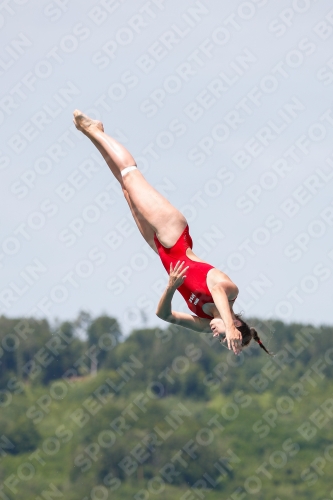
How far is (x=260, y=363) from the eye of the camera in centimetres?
9481

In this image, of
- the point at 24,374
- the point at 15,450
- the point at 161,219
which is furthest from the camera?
the point at 24,374

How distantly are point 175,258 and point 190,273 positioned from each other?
42 centimetres

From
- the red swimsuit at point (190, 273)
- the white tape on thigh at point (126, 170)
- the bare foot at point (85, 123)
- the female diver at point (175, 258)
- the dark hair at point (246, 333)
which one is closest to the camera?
the female diver at point (175, 258)

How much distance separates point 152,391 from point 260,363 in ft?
30.9

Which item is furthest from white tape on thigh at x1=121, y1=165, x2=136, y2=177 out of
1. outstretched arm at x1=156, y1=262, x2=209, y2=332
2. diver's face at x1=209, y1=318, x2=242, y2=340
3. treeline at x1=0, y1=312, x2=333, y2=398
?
treeline at x1=0, y1=312, x2=333, y2=398

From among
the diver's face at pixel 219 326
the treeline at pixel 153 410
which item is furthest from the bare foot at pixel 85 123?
the treeline at pixel 153 410

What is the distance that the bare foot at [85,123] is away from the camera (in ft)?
53.6

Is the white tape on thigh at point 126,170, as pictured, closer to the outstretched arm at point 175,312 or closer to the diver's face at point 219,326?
the outstretched arm at point 175,312

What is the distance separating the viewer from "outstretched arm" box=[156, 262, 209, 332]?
47.1 feet

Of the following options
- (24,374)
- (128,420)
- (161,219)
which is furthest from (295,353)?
(161,219)

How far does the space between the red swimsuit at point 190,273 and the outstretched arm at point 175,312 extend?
0.12 meters

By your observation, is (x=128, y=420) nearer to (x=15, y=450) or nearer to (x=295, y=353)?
(x=15, y=450)

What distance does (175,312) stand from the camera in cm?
1528

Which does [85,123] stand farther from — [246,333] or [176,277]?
[246,333]
